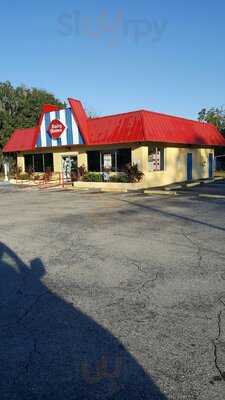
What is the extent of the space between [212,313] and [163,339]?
97 cm

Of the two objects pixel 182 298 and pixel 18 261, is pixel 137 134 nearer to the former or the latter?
pixel 18 261

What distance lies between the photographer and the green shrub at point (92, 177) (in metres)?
25.8

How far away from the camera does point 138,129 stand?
22594 millimetres

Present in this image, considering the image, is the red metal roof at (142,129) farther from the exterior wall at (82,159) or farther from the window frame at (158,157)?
the exterior wall at (82,159)

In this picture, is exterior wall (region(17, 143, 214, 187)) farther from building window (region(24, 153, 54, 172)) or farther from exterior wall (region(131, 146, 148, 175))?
building window (region(24, 153, 54, 172))

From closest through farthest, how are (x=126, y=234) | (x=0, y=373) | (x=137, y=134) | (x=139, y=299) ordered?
(x=0, y=373) → (x=139, y=299) → (x=126, y=234) → (x=137, y=134)

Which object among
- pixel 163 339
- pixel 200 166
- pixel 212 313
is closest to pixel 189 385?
pixel 163 339

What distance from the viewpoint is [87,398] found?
3072mm

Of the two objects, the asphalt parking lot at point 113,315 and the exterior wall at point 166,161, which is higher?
the exterior wall at point 166,161

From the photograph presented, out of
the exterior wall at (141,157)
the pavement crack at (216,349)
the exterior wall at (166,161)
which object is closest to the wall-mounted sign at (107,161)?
the exterior wall at (166,161)

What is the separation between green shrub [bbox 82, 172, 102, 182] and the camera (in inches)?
1018

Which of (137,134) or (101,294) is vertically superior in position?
(137,134)

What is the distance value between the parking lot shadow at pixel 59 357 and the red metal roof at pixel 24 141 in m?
26.7

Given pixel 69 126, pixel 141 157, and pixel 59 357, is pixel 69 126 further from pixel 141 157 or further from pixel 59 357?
pixel 59 357
